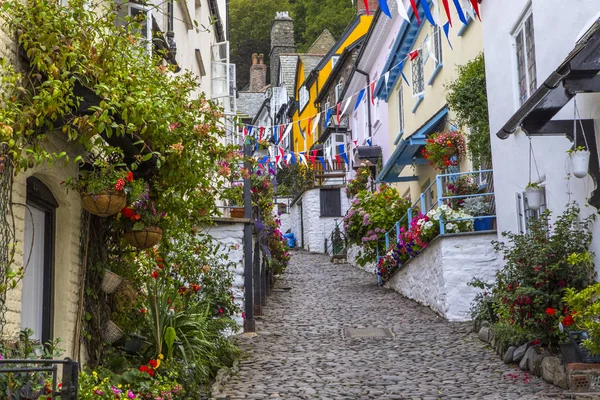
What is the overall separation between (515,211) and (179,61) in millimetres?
7404

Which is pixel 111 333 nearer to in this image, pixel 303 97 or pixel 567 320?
pixel 567 320

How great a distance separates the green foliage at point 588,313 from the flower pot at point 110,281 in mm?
4433

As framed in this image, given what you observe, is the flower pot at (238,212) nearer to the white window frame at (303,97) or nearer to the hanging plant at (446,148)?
the hanging plant at (446,148)

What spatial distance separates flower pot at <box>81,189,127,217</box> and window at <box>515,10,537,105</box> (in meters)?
6.03

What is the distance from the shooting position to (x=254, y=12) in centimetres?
5819

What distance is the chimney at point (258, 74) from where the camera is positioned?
56.4 metres

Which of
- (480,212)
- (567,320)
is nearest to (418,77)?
(480,212)

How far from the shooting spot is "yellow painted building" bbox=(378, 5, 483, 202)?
16125mm

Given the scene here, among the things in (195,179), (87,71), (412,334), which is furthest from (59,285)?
(412,334)

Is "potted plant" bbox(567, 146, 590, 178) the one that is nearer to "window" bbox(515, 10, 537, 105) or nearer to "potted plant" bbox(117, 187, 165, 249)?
"window" bbox(515, 10, 537, 105)

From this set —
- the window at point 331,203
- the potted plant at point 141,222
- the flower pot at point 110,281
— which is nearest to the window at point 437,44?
the potted plant at point 141,222

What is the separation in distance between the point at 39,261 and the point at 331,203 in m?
25.9

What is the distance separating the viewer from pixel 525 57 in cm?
1152

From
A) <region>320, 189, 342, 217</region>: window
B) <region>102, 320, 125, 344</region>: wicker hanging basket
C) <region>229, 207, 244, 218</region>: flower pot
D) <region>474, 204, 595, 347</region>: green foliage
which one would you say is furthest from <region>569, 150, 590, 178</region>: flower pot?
<region>320, 189, 342, 217</region>: window
